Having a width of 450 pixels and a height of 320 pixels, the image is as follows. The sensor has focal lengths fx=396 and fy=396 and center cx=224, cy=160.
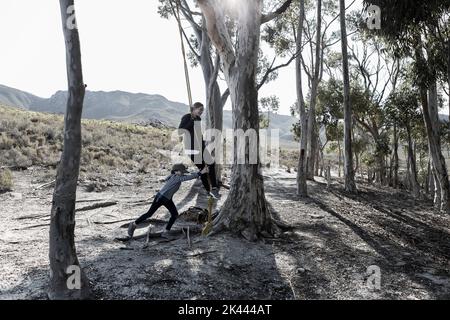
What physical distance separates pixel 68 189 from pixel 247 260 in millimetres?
2892

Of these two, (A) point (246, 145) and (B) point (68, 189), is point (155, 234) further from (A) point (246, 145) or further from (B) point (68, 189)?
(B) point (68, 189)

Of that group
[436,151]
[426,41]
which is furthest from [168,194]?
[426,41]

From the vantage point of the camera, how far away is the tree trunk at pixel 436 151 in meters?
12.3

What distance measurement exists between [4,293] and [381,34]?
11273 mm

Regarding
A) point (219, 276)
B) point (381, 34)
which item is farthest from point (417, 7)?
point (219, 276)

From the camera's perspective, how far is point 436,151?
12.7 meters

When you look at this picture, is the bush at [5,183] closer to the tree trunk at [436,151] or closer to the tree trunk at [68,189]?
the tree trunk at [68,189]

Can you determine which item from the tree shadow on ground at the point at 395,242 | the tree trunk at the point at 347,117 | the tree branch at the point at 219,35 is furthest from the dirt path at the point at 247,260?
the tree trunk at the point at 347,117

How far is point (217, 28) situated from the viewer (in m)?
7.75

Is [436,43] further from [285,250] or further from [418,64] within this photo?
[285,250]

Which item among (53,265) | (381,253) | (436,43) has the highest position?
(436,43)

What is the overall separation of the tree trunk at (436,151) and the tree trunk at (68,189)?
11519 millimetres

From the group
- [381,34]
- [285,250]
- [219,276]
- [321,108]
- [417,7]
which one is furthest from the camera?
[321,108]

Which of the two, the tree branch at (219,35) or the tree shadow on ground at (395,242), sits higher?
the tree branch at (219,35)
